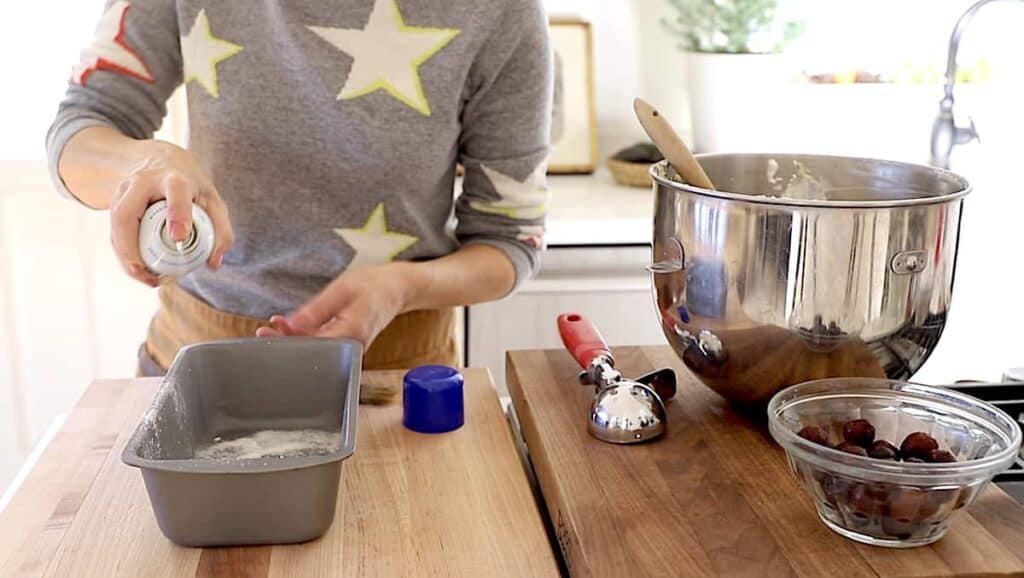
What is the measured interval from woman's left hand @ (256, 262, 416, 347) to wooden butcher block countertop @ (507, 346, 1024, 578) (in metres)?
0.18

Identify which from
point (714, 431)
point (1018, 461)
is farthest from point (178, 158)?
point (1018, 461)

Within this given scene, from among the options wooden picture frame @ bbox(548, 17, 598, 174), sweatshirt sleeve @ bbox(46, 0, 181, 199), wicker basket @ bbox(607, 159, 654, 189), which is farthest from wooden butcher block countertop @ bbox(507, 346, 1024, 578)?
wooden picture frame @ bbox(548, 17, 598, 174)

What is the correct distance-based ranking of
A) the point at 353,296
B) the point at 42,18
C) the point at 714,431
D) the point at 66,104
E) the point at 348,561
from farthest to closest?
the point at 42,18 < the point at 66,104 < the point at 353,296 < the point at 714,431 < the point at 348,561

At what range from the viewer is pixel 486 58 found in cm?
114

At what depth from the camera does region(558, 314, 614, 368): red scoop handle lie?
945 mm

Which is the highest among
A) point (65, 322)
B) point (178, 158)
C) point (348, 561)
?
point (178, 158)

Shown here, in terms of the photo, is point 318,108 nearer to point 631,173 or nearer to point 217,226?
point 217,226

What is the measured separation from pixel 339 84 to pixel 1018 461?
72 centimetres

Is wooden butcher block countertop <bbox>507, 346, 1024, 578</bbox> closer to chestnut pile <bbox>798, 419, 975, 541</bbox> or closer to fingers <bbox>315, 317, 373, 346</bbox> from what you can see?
chestnut pile <bbox>798, 419, 975, 541</bbox>

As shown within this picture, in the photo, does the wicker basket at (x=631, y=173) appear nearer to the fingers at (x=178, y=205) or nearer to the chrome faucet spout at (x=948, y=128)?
the chrome faucet spout at (x=948, y=128)

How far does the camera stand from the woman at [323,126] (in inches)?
43.5

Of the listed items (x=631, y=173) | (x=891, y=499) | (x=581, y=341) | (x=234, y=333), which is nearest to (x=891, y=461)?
(x=891, y=499)

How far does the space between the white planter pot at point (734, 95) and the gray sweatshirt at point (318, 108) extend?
82 centimetres

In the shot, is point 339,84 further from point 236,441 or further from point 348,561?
point 348,561
